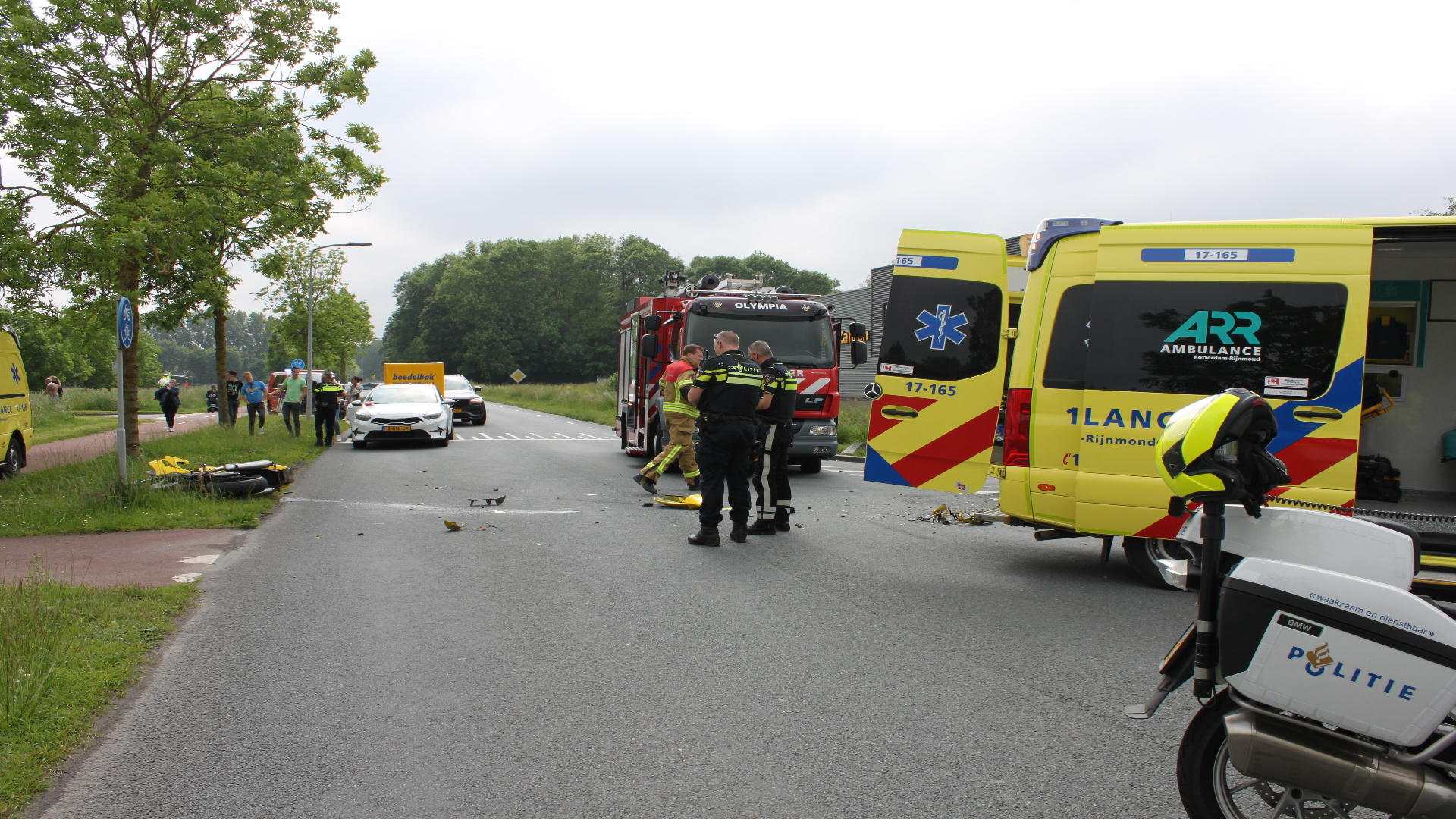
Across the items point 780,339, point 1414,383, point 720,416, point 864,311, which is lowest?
point 720,416

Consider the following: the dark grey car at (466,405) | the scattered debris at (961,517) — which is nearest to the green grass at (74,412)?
the dark grey car at (466,405)

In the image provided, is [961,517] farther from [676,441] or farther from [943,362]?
[676,441]

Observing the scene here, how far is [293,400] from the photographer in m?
20.4

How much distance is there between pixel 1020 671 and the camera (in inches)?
179

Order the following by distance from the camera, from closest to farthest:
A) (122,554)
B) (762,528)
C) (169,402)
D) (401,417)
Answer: (122,554) → (762,528) → (401,417) → (169,402)

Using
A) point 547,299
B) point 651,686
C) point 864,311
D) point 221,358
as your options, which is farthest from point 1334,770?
point 547,299

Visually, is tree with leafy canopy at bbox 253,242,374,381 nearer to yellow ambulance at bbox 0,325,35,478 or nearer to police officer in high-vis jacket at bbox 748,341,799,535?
yellow ambulance at bbox 0,325,35,478

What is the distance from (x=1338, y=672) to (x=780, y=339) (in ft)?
37.8

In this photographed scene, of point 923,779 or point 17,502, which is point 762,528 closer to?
point 923,779

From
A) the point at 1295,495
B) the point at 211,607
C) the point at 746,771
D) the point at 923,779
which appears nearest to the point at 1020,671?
the point at 923,779

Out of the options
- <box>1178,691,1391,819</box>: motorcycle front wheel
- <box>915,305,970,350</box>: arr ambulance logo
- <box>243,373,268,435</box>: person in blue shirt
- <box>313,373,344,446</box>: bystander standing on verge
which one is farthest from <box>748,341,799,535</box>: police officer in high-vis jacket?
<box>243,373,268,435</box>: person in blue shirt

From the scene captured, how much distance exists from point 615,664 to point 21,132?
12047 mm

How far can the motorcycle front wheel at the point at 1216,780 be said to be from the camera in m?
2.75

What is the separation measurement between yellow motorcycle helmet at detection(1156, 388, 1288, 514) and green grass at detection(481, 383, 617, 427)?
23454 millimetres
